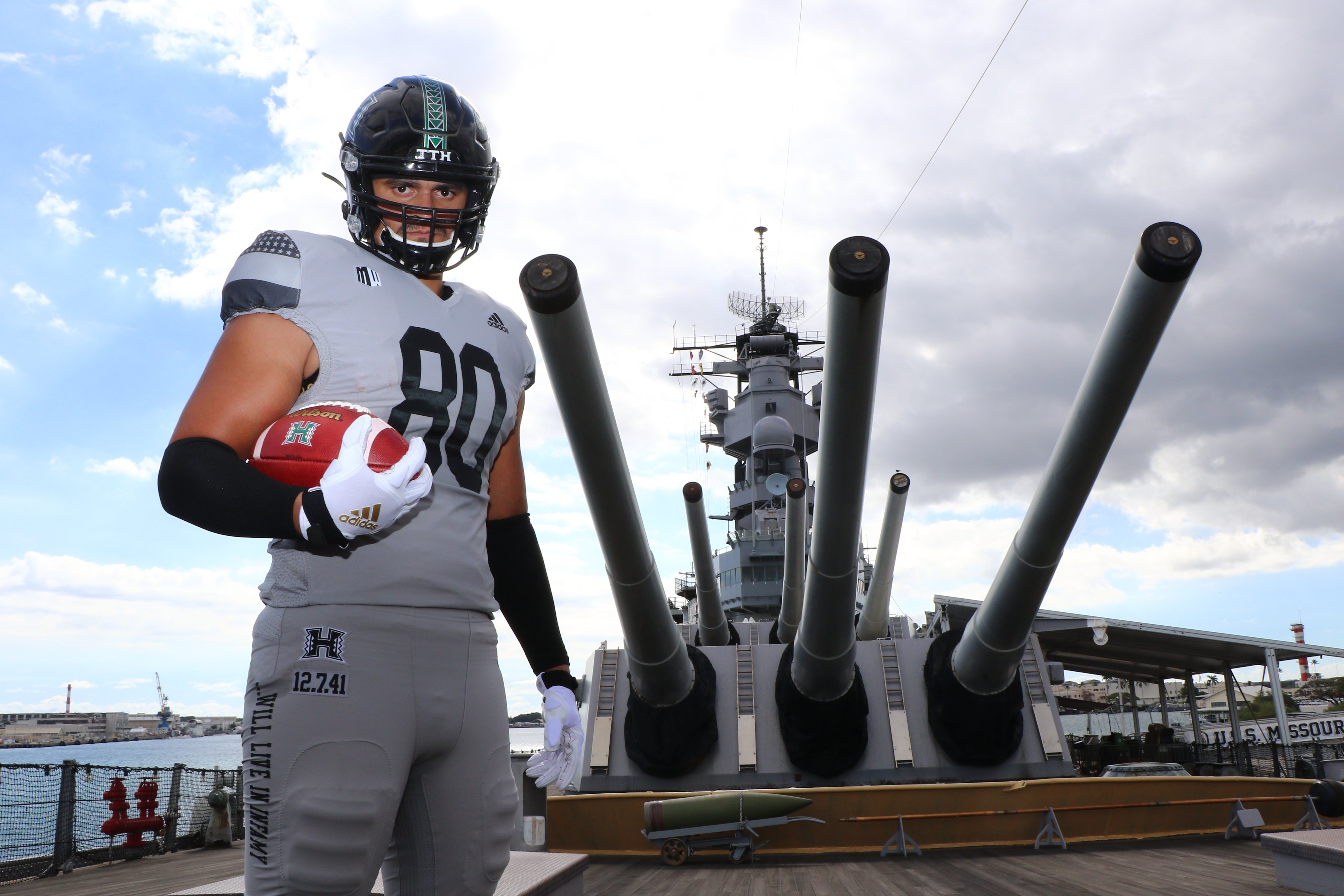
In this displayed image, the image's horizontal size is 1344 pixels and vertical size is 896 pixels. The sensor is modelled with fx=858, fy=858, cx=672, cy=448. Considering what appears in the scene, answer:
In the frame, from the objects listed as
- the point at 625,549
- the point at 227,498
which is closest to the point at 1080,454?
the point at 625,549

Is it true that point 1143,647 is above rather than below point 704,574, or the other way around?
below

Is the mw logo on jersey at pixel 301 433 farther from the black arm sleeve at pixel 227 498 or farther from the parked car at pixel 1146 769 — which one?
the parked car at pixel 1146 769

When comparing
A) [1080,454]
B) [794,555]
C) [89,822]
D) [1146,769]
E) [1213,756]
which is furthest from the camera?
[1213,756]

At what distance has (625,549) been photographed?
4.80 m

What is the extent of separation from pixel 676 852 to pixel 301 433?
20.9ft

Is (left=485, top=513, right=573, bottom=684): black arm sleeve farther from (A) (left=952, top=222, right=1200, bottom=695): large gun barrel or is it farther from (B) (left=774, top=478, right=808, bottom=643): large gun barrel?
(B) (left=774, top=478, right=808, bottom=643): large gun barrel

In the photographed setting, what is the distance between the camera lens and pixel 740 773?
7.29 m

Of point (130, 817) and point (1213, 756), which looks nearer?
point (130, 817)

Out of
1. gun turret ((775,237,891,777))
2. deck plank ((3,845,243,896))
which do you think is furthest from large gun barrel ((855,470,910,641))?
deck plank ((3,845,243,896))

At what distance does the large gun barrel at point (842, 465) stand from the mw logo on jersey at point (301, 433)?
2211 mm

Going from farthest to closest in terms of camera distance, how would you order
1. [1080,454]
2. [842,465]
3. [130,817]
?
[130,817]
[1080,454]
[842,465]

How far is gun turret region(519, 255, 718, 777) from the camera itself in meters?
2.53

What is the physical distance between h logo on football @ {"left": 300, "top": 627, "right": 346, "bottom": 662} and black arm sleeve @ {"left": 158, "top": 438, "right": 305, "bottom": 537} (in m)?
0.19

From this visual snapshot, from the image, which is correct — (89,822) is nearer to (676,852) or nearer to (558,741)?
(676,852)
